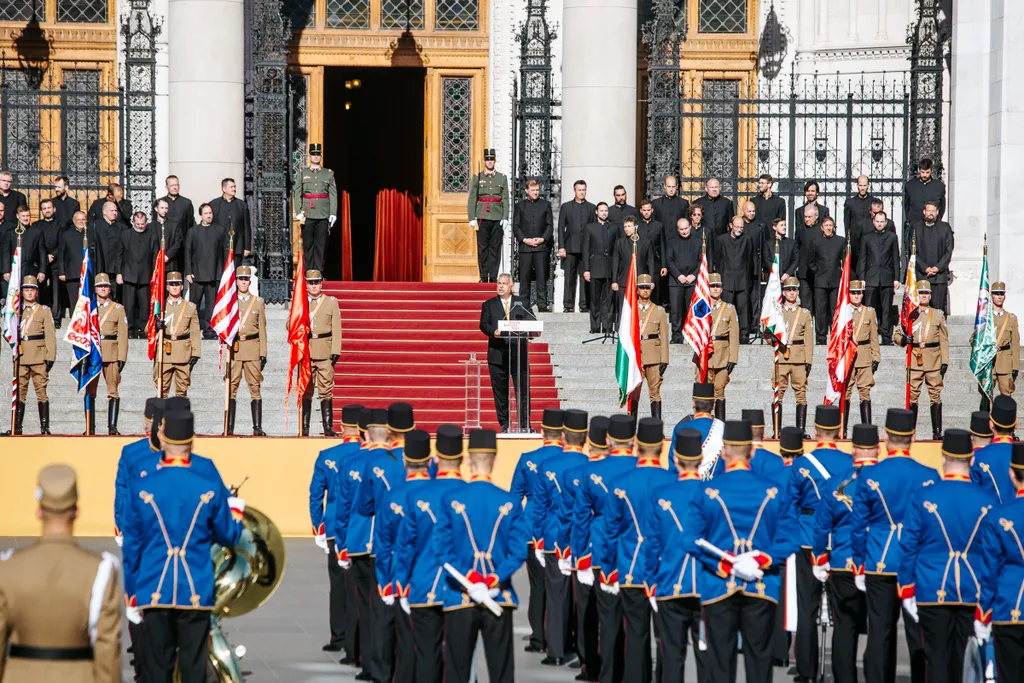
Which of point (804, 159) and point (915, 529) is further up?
point (804, 159)

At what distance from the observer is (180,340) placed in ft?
63.1

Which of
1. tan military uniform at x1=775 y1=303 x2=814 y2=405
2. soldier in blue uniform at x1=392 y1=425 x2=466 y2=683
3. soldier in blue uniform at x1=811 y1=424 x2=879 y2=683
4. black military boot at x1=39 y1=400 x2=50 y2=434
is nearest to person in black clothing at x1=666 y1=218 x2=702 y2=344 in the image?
tan military uniform at x1=775 y1=303 x2=814 y2=405

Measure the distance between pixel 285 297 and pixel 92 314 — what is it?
5.03 meters

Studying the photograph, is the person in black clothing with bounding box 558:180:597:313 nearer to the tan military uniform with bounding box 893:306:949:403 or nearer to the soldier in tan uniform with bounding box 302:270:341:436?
the soldier in tan uniform with bounding box 302:270:341:436

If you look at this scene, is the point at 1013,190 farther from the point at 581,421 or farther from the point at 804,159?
the point at 581,421

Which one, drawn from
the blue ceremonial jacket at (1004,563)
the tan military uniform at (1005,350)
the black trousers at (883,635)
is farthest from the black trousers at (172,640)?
the tan military uniform at (1005,350)

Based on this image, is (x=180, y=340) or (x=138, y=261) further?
(x=138, y=261)

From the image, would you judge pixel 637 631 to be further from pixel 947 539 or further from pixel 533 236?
pixel 533 236

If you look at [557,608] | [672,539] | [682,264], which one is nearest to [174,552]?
[672,539]

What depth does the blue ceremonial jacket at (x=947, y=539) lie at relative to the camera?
9.13 meters

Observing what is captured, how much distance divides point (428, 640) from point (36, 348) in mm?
11592

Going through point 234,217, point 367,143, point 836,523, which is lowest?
point 836,523

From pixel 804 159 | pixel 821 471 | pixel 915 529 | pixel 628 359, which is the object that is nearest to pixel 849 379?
pixel 628 359

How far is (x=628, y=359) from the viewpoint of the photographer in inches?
695
